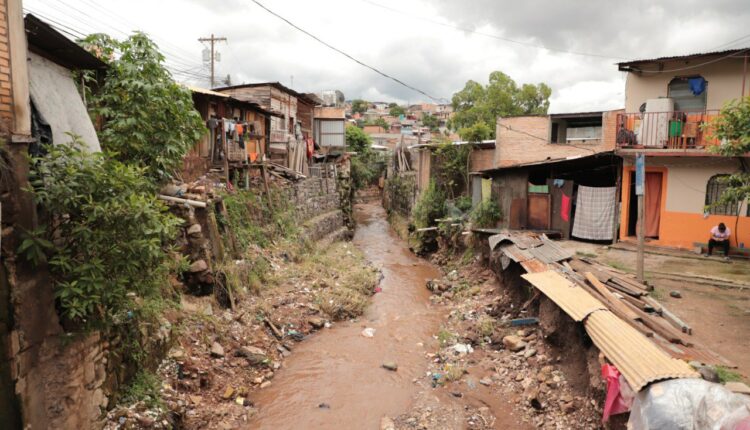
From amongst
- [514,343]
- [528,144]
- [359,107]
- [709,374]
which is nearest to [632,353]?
[709,374]

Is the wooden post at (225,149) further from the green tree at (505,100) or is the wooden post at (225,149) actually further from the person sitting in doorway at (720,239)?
the green tree at (505,100)

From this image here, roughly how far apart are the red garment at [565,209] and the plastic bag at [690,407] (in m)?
11.0

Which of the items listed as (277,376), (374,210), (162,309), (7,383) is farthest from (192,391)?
(374,210)

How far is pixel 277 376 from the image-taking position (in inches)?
376

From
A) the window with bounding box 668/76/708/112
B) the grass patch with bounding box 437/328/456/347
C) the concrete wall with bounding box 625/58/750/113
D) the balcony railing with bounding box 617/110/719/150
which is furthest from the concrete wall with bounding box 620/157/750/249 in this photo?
the grass patch with bounding box 437/328/456/347

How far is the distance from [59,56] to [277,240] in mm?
10487

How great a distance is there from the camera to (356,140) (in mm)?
38031

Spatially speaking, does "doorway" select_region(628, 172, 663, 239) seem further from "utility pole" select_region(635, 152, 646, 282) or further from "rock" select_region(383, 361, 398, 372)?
"rock" select_region(383, 361, 398, 372)

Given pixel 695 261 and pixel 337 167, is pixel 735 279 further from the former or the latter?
pixel 337 167

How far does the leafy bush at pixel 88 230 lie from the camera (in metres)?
4.73

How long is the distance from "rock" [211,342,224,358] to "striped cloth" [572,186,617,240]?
1174 cm

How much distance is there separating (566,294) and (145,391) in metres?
7.17

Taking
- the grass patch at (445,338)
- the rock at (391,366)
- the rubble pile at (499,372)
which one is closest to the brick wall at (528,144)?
the rubble pile at (499,372)

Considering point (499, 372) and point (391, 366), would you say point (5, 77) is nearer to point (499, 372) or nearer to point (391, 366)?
point (391, 366)
